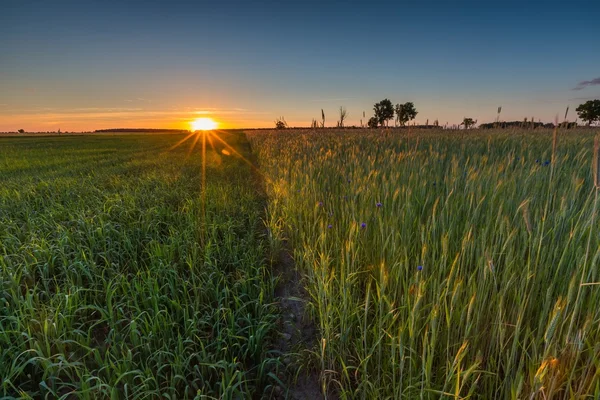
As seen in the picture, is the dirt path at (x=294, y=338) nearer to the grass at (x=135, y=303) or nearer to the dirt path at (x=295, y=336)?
the dirt path at (x=295, y=336)

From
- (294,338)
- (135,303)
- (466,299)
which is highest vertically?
(466,299)

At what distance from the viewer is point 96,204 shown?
16.6ft

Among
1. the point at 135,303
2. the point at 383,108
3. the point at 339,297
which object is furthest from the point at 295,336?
the point at 383,108

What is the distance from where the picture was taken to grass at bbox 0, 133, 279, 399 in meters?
1.84

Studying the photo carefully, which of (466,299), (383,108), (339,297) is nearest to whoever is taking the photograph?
(466,299)

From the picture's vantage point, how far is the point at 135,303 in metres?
2.41

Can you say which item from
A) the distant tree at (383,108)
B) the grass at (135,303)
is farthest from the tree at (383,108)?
the grass at (135,303)

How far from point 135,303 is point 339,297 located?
1731 millimetres

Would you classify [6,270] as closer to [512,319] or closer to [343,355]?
[343,355]

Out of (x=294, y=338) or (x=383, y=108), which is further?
(x=383, y=108)

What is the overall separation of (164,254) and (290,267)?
1.49 meters

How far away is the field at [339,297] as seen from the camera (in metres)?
1.38

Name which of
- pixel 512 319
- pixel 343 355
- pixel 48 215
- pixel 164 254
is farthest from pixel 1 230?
pixel 512 319

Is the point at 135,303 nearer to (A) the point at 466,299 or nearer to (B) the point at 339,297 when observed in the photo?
(B) the point at 339,297
